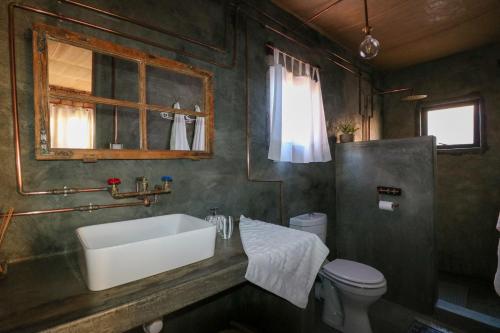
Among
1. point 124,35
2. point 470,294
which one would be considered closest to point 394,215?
point 470,294

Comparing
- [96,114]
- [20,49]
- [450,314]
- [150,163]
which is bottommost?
[450,314]

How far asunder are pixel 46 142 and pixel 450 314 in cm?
312

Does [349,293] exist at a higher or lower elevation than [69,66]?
lower

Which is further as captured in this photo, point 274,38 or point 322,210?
point 322,210

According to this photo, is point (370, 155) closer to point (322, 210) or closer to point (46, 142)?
point (322, 210)

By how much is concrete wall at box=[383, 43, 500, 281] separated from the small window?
10cm

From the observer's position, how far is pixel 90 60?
48.4 inches

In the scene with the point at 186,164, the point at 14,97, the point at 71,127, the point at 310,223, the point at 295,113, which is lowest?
the point at 310,223

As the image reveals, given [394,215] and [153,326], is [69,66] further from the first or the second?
[394,215]

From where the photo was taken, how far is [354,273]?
1.82 meters

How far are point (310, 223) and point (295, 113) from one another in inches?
39.0

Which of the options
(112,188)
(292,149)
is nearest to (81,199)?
(112,188)

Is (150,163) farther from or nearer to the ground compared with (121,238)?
farther from the ground

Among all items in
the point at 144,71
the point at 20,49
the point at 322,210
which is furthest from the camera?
the point at 322,210
